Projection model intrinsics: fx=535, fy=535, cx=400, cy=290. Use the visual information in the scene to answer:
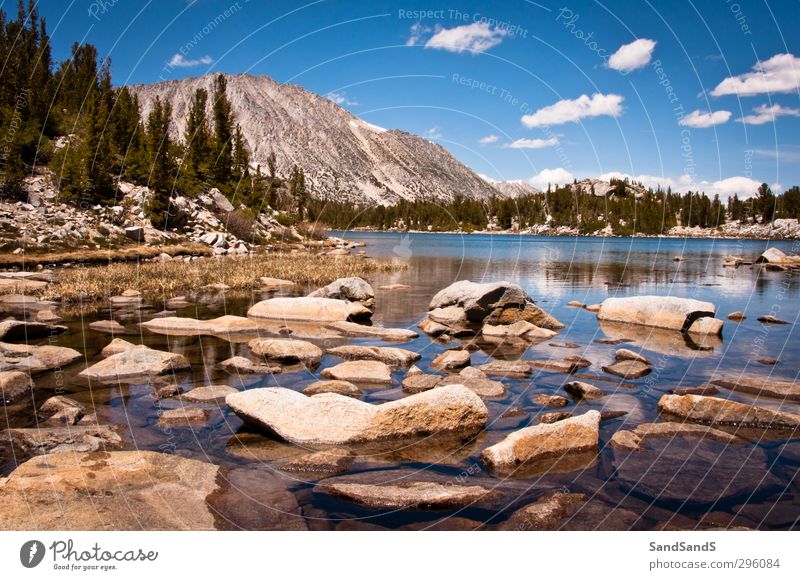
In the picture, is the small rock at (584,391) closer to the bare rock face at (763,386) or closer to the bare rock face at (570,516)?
the bare rock face at (763,386)

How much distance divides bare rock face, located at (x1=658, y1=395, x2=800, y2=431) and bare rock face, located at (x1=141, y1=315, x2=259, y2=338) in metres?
14.2

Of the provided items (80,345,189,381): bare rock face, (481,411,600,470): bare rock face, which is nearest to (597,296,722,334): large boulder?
(481,411,600,470): bare rock face

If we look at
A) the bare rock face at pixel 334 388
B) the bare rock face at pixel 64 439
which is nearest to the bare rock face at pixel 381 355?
the bare rock face at pixel 334 388

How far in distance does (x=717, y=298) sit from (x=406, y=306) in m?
18.4

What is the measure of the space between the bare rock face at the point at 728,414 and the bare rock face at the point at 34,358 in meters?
14.9

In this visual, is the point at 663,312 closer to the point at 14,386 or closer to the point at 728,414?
the point at 728,414

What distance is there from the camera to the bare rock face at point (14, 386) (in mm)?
11156

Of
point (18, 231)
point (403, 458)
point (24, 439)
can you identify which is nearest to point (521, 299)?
point (403, 458)

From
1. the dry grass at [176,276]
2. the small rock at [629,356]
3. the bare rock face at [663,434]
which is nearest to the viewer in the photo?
the bare rock face at [663,434]

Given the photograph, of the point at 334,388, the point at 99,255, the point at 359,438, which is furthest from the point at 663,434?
the point at 99,255

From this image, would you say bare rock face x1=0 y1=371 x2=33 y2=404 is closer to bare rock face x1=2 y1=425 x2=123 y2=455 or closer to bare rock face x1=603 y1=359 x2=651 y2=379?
bare rock face x1=2 y1=425 x2=123 y2=455

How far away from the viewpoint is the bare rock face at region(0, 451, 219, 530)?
597cm

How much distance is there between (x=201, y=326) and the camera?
1961 centimetres

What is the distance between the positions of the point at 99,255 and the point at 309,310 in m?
28.0
